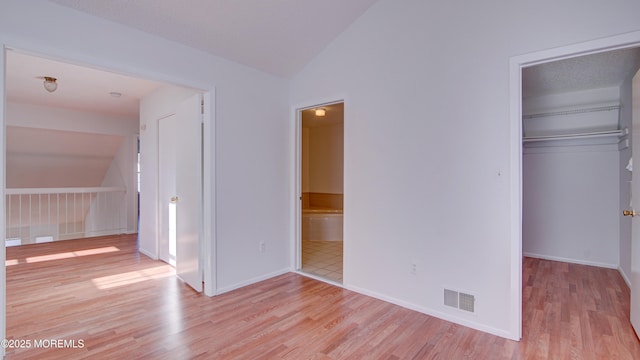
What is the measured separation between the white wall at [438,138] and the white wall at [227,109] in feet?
2.92

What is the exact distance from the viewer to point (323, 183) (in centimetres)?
688

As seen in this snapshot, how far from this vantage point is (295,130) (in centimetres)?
A: 376

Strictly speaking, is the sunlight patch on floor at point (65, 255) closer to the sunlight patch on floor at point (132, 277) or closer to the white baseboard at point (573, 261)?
the sunlight patch on floor at point (132, 277)

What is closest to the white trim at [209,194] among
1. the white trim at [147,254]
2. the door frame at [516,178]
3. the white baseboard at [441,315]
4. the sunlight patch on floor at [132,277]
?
the sunlight patch on floor at [132,277]

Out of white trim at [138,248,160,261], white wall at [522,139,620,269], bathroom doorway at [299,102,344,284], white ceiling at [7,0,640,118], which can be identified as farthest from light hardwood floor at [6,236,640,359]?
white ceiling at [7,0,640,118]

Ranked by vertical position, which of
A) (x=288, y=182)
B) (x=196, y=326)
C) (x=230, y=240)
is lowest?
(x=196, y=326)

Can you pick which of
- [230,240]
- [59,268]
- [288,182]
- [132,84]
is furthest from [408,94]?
[59,268]

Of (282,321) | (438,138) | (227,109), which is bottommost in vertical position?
(282,321)

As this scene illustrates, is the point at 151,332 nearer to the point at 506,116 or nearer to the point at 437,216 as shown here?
the point at 437,216

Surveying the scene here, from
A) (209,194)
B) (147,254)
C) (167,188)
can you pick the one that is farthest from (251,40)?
(147,254)

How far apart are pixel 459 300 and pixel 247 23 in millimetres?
3045

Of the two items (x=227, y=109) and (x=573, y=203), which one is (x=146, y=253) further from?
(x=573, y=203)

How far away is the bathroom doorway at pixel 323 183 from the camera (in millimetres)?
5180

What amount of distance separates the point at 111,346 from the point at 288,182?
7.53 ft
